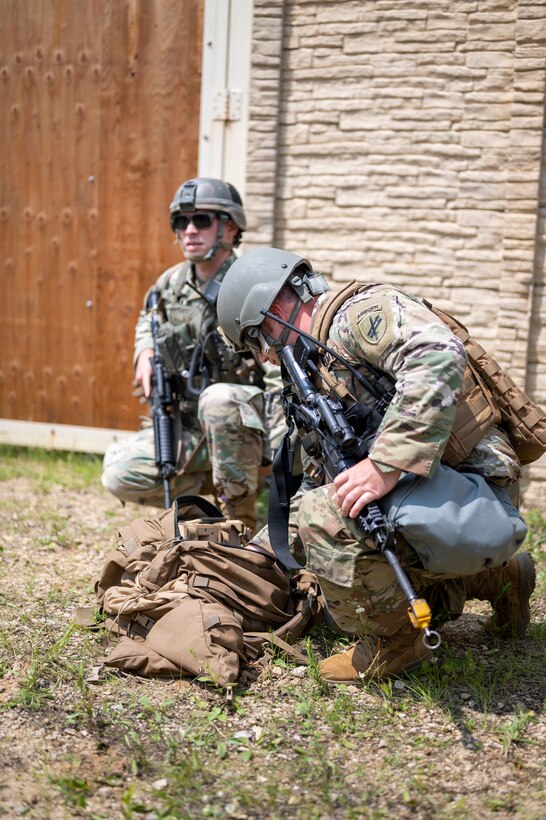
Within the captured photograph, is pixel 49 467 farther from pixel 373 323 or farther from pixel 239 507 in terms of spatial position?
pixel 373 323

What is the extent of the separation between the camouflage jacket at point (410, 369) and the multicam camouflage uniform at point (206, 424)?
5.19ft

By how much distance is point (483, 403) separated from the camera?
3.03 m

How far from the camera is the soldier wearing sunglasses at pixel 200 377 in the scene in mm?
4605

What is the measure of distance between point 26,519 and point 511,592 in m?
2.92

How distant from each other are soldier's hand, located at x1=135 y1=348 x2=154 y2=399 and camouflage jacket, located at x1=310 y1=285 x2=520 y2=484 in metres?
2.10

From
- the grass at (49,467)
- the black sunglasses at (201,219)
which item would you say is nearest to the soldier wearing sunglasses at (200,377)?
the black sunglasses at (201,219)

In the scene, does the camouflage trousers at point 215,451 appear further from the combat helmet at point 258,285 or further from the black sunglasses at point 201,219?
the combat helmet at point 258,285

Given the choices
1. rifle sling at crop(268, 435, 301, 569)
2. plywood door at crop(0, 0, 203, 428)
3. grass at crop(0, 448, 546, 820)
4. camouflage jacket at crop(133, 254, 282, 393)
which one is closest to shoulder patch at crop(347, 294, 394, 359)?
rifle sling at crop(268, 435, 301, 569)

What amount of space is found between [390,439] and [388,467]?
92 mm

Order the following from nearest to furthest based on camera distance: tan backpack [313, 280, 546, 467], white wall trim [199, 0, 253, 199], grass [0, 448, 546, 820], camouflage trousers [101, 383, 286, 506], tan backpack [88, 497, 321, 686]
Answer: grass [0, 448, 546, 820], tan backpack [313, 280, 546, 467], tan backpack [88, 497, 321, 686], camouflage trousers [101, 383, 286, 506], white wall trim [199, 0, 253, 199]

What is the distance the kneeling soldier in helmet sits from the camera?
2.74 m

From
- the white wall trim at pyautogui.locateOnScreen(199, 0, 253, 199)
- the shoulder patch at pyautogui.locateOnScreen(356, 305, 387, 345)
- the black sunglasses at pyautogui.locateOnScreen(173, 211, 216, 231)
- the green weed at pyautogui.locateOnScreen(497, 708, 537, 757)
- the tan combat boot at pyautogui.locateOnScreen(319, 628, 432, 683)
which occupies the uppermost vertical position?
the white wall trim at pyautogui.locateOnScreen(199, 0, 253, 199)

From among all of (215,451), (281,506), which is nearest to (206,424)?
(215,451)

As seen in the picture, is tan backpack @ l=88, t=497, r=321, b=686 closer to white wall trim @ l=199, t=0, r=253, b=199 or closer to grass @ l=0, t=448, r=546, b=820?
grass @ l=0, t=448, r=546, b=820
